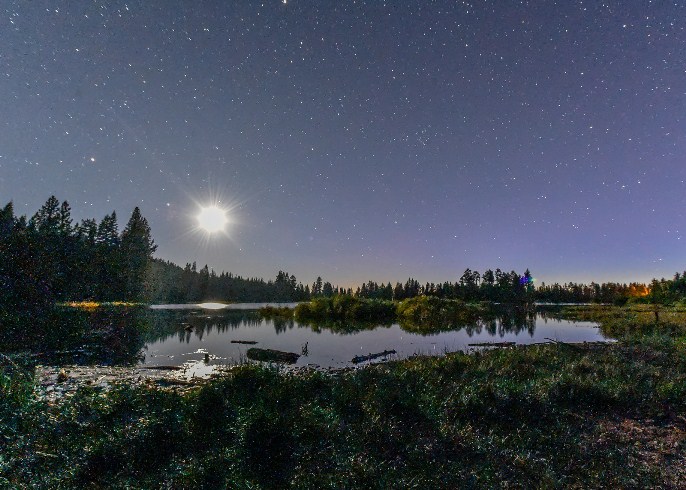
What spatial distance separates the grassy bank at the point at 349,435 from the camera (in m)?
6.40

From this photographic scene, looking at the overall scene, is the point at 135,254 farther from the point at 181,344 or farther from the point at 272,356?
the point at 272,356

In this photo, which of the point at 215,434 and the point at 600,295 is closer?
the point at 215,434

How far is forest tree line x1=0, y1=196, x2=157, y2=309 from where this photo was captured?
50.8 meters

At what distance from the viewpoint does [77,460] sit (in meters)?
6.73

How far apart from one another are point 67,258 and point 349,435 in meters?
95.0

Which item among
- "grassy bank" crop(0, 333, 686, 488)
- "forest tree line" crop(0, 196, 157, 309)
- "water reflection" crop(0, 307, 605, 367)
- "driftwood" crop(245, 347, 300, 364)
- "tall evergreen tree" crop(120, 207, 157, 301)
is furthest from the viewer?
"tall evergreen tree" crop(120, 207, 157, 301)

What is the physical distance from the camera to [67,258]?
256ft

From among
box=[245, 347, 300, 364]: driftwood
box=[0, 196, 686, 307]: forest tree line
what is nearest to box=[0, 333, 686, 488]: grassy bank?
box=[245, 347, 300, 364]: driftwood

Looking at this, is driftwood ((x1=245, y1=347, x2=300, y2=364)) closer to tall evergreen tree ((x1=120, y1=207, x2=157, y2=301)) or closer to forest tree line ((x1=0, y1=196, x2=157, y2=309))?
forest tree line ((x1=0, y1=196, x2=157, y2=309))

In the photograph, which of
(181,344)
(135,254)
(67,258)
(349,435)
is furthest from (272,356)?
(135,254)

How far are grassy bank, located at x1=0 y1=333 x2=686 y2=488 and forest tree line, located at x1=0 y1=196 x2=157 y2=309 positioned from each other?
48.9 meters

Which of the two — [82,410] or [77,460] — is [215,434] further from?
[82,410]

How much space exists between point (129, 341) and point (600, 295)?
19776 cm

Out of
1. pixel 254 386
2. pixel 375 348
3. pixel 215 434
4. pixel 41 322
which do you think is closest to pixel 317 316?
pixel 375 348
